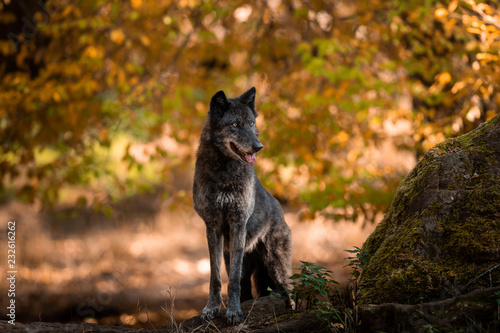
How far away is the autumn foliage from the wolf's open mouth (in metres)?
3.55

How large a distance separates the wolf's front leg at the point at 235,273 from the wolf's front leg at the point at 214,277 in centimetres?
13

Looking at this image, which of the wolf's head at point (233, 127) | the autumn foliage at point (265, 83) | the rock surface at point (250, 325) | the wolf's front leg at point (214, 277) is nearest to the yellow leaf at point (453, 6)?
the autumn foliage at point (265, 83)

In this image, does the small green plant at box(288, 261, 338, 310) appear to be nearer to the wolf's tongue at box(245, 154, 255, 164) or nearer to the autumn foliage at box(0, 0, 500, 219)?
the wolf's tongue at box(245, 154, 255, 164)

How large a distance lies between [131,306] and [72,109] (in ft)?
13.3

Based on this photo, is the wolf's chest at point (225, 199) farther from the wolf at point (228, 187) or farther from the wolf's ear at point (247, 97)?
the wolf's ear at point (247, 97)

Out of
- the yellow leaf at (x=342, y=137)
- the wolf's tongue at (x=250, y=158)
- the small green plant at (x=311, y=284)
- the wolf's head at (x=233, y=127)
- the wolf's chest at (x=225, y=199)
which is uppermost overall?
the yellow leaf at (x=342, y=137)

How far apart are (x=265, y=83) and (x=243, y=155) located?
240 inches

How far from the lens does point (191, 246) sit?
12.9 meters

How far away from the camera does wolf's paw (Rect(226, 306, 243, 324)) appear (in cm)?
398

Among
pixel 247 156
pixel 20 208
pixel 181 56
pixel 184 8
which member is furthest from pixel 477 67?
pixel 20 208

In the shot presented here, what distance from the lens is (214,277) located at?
4238 mm

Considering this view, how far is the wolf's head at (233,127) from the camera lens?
412 cm

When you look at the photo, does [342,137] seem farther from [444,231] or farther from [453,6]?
[444,231]

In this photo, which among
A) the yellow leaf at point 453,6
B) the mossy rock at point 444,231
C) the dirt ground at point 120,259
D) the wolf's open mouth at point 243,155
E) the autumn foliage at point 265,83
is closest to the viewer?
the mossy rock at point 444,231
